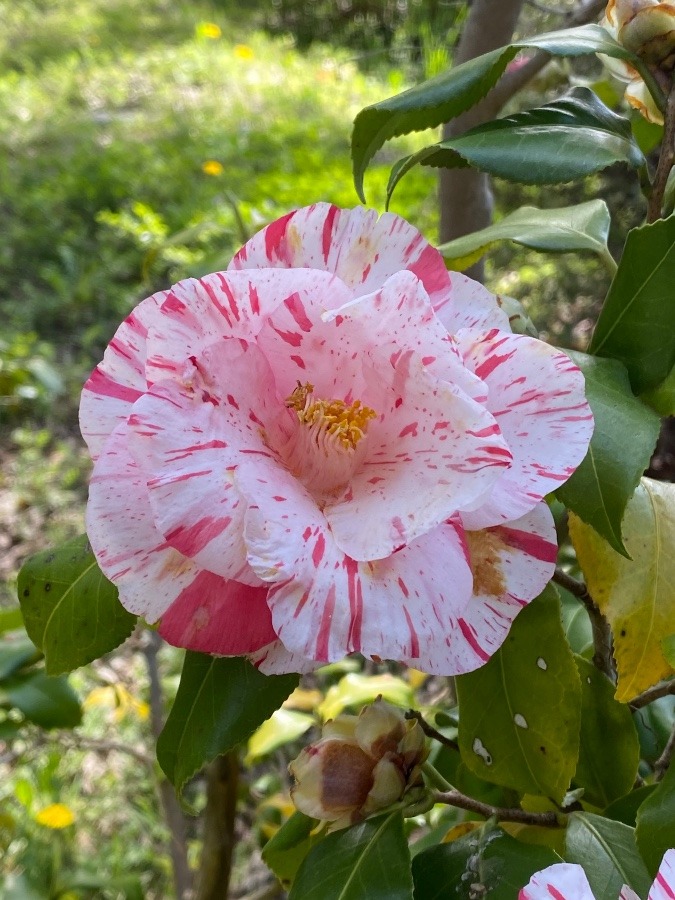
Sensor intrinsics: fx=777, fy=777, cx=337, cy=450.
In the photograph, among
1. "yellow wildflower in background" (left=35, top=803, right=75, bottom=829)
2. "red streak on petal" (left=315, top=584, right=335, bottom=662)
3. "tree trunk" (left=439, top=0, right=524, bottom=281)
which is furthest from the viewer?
"yellow wildflower in background" (left=35, top=803, right=75, bottom=829)

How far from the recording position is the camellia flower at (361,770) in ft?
1.46

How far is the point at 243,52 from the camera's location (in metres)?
4.70

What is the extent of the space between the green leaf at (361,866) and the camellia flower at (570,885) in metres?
0.09

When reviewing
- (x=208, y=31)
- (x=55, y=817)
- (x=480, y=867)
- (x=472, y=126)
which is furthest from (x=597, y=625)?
(x=208, y=31)

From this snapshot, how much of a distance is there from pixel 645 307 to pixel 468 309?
12 cm

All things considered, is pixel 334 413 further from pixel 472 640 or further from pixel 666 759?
pixel 666 759

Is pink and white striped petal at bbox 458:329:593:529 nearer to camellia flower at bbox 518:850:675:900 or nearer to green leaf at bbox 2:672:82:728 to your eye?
camellia flower at bbox 518:850:675:900

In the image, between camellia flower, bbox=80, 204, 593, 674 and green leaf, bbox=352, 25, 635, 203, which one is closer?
camellia flower, bbox=80, 204, 593, 674

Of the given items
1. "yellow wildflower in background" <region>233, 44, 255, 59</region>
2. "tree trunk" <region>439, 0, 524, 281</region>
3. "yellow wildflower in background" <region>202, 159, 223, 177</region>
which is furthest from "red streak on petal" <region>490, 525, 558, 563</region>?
"yellow wildflower in background" <region>233, 44, 255, 59</region>

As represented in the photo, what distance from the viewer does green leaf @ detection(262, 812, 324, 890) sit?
547mm

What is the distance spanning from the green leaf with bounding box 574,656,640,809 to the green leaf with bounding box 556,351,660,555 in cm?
17

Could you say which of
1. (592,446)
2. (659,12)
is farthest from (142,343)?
(659,12)

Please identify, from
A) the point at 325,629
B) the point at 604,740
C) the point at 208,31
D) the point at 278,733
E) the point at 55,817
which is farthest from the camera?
the point at 208,31

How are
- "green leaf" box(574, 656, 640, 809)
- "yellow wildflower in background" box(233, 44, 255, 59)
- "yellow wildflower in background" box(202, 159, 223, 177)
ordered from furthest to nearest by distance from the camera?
"yellow wildflower in background" box(233, 44, 255, 59)
"yellow wildflower in background" box(202, 159, 223, 177)
"green leaf" box(574, 656, 640, 809)
